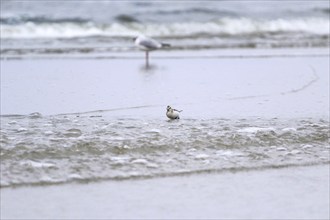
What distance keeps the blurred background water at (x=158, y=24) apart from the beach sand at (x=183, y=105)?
1941mm

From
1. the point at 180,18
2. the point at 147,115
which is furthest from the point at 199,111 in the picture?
the point at 180,18

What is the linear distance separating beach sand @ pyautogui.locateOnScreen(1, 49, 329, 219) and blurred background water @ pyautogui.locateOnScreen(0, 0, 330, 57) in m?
1.94

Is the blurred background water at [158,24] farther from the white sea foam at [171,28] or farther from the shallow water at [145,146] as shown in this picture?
the shallow water at [145,146]

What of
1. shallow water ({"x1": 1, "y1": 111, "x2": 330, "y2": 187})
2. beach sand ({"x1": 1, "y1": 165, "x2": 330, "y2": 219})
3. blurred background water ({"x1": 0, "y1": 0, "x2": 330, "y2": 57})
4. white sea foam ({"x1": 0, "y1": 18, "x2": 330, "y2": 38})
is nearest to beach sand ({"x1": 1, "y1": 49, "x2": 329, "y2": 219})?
beach sand ({"x1": 1, "y1": 165, "x2": 330, "y2": 219})

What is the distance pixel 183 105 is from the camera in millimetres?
7895

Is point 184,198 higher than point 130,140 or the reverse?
the reverse

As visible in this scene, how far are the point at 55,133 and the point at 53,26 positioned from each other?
474 inches

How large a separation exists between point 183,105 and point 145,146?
86.7 inches

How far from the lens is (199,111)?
745 cm

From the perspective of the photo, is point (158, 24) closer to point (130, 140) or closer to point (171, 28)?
point (171, 28)

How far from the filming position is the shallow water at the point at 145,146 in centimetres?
518

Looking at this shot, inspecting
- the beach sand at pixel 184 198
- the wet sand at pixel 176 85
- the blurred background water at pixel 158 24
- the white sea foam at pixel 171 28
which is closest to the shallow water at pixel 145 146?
the beach sand at pixel 184 198

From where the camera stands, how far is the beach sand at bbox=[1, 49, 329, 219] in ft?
14.9

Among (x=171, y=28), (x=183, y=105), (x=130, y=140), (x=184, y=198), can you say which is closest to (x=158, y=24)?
(x=171, y=28)
